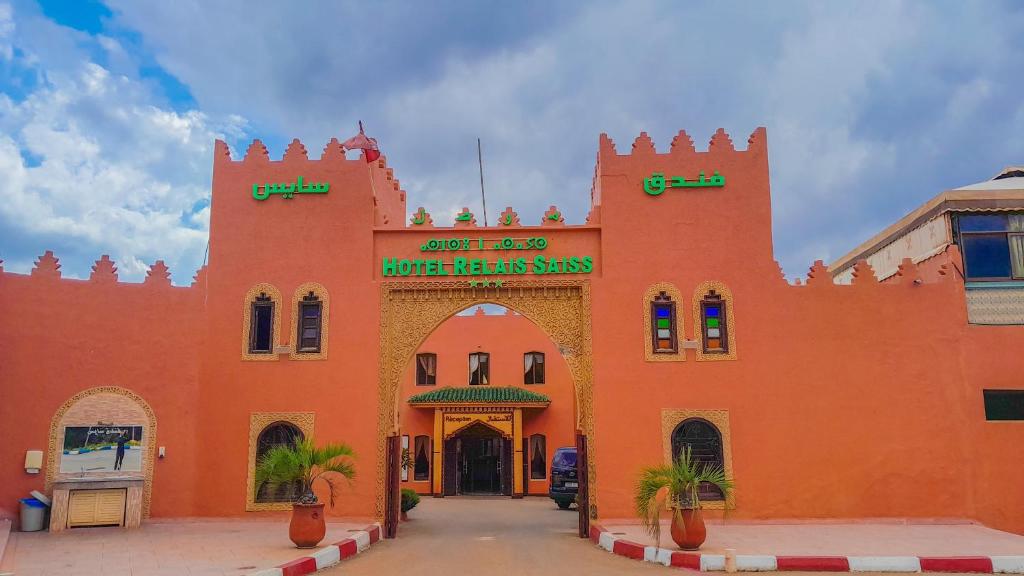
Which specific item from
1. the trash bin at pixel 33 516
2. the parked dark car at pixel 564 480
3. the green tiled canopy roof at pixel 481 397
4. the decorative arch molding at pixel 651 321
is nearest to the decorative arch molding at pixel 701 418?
the decorative arch molding at pixel 651 321

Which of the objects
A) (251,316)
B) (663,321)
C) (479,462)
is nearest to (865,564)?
(663,321)

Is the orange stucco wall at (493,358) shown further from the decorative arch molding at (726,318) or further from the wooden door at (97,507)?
the wooden door at (97,507)

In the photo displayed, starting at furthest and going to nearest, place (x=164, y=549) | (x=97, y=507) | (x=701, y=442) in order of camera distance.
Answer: (x=701, y=442) → (x=97, y=507) → (x=164, y=549)

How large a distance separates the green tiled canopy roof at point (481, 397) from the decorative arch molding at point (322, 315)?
1008 centimetres

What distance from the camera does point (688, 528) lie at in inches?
421

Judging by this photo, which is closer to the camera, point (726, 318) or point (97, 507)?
point (97, 507)

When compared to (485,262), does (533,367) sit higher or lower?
lower

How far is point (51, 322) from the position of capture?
14047 millimetres

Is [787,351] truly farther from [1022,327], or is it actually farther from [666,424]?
[1022,327]

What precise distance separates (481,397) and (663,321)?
10.9 metres

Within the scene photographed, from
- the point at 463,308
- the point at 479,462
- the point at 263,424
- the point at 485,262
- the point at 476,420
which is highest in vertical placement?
the point at 485,262

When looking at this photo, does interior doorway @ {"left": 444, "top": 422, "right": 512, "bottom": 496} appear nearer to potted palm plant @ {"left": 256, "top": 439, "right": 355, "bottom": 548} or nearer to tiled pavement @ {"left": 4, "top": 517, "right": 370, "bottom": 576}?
tiled pavement @ {"left": 4, "top": 517, "right": 370, "bottom": 576}

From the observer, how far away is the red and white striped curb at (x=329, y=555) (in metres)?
9.41

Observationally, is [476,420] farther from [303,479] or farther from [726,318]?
[303,479]
